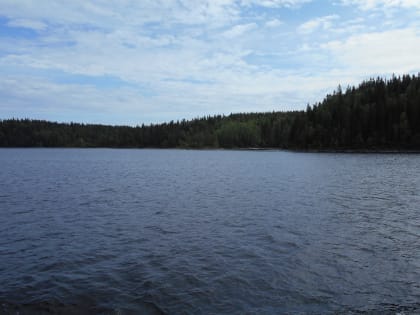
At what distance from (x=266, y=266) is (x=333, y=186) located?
35.6 metres

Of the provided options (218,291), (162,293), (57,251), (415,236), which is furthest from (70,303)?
(415,236)

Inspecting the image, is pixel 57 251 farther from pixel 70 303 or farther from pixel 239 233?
pixel 239 233

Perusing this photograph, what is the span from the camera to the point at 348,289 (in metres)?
14.9

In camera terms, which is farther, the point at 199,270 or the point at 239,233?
the point at 239,233

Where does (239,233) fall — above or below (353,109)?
below

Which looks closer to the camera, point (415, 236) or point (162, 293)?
point (162, 293)

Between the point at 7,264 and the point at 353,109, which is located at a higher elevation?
the point at 353,109

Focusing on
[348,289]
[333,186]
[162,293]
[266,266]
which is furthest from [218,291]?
[333,186]

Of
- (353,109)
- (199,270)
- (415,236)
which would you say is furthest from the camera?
(353,109)

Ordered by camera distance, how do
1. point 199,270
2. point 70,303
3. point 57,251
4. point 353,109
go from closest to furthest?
point 70,303, point 199,270, point 57,251, point 353,109

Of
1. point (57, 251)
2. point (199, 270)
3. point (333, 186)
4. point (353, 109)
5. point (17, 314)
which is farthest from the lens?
point (353, 109)

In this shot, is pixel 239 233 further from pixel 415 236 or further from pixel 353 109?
pixel 353 109

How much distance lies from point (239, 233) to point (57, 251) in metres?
11.4

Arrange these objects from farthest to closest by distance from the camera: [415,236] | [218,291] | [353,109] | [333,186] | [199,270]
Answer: [353,109] → [333,186] → [415,236] → [199,270] → [218,291]
